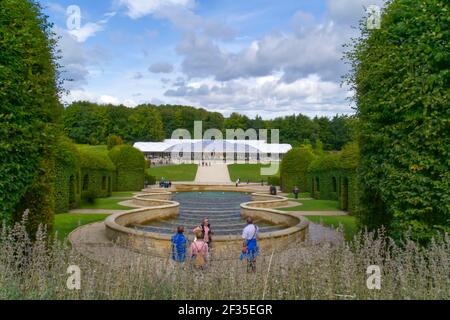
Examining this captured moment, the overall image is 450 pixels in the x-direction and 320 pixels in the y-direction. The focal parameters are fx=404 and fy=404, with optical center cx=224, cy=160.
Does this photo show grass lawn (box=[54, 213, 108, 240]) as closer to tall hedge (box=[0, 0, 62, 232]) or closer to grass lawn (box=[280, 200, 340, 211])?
tall hedge (box=[0, 0, 62, 232])

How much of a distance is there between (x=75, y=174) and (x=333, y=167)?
50.6ft

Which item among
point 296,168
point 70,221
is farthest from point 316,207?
point 70,221

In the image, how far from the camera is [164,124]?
111062mm

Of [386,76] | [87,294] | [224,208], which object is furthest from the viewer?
[224,208]

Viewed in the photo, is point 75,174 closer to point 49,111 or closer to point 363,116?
point 49,111

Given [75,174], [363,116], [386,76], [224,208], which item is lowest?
[224,208]

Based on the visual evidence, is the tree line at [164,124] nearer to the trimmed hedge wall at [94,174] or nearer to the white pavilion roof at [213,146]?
the white pavilion roof at [213,146]

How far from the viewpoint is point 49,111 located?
9.27 m

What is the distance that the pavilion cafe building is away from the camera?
243 ft

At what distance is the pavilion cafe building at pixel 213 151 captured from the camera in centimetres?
7400

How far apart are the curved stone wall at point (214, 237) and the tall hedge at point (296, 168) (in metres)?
8.91

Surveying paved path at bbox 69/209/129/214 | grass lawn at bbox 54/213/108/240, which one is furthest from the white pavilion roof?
grass lawn at bbox 54/213/108/240
